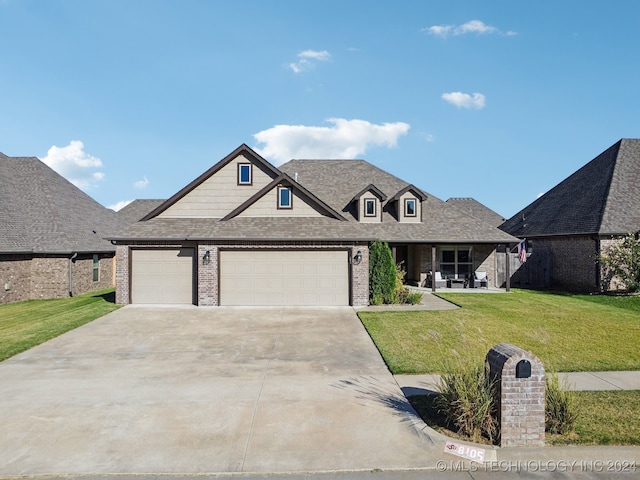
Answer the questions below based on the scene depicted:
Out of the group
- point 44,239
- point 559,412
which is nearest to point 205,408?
point 559,412

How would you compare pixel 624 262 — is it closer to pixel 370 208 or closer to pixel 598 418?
pixel 370 208

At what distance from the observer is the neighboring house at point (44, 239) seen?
62.5ft

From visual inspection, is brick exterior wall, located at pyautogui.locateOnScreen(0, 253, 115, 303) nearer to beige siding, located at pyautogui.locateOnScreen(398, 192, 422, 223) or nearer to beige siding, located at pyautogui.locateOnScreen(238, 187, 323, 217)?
beige siding, located at pyautogui.locateOnScreen(238, 187, 323, 217)

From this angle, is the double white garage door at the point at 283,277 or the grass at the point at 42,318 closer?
the grass at the point at 42,318

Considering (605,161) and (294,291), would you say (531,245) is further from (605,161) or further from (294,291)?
(294,291)

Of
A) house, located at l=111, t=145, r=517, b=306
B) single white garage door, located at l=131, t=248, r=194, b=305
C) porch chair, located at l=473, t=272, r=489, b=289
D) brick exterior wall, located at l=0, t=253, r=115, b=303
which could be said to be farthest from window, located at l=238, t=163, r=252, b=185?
porch chair, located at l=473, t=272, r=489, b=289

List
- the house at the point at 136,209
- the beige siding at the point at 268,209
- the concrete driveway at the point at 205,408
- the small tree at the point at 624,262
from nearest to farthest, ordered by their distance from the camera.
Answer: the concrete driveway at the point at 205,408 → the beige siding at the point at 268,209 → the small tree at the point at 624,262 → the house at the point at 136,209

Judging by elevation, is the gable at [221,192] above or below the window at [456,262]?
above

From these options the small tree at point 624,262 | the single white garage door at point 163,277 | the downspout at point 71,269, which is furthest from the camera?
the downspout at point 71,269

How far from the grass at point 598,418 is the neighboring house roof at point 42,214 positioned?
19902 millimetres

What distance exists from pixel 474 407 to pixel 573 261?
20839 millimetres

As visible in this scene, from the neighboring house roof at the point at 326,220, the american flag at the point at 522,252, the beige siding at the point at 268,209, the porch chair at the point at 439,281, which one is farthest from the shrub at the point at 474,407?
the american flag at the point at 522,252

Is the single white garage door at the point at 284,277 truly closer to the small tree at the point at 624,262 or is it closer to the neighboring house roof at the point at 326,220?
the neighboring house roof at the point at 326,220

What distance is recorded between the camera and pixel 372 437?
18.1ft
